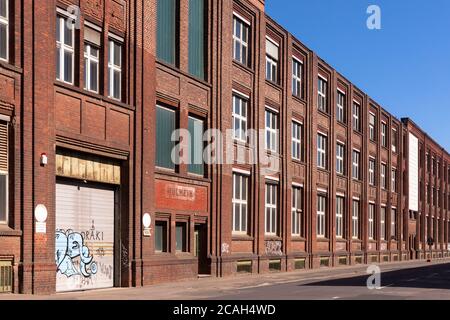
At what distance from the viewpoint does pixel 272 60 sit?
137ft

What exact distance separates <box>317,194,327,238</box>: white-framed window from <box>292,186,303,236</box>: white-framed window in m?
3.42

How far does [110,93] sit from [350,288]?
35.4 ft

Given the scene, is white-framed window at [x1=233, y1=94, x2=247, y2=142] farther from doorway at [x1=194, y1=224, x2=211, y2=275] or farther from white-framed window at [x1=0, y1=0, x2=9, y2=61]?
white-framed window at [x1=0, y1=0, x2=9, y2=61]

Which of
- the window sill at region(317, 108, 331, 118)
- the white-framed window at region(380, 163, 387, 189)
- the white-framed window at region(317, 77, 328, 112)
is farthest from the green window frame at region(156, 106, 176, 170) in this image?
the white-framed window at region(380, 163, 387, 189)

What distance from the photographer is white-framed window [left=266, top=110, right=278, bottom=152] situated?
40.1 meters

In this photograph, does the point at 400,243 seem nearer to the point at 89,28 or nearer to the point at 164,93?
the point at 164,93

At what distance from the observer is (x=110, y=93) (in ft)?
85.8

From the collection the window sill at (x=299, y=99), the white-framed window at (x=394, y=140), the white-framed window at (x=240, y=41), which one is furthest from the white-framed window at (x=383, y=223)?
the white-framed window at (x=240, y=41)

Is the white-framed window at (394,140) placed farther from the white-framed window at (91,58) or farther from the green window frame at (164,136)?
the white-framed window at (91,58)

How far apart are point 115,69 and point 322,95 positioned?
25.7 metres

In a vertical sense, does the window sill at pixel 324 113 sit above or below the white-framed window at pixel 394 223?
above

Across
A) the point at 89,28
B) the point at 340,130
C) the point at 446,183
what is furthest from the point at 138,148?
the point at 446,183

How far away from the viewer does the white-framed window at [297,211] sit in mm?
44000

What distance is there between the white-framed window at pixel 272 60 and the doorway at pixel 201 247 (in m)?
11.4
